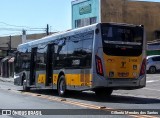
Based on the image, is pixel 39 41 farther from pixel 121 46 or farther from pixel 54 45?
pixel 121 46

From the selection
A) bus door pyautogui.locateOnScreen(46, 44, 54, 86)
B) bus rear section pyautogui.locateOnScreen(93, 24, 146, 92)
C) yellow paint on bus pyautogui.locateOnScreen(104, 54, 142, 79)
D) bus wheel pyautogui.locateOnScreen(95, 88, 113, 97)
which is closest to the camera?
bus rear section pyautogui.locateOnScreen(93, 24, 146, 92)

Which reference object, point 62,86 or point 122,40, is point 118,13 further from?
point 122,40

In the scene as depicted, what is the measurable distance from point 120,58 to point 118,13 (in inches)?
1518

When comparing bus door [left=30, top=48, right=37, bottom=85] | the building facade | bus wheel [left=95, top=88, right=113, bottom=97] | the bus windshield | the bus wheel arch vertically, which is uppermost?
the building facade

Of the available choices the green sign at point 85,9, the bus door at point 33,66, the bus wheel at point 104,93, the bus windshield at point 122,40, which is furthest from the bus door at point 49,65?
the green sign at point 85,9

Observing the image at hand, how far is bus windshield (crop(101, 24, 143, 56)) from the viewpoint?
688 inches

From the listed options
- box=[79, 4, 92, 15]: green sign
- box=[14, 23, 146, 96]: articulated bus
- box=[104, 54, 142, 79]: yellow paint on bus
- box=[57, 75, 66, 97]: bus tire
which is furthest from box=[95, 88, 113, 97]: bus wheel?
box=[79, 4, 92, 15]: green sign

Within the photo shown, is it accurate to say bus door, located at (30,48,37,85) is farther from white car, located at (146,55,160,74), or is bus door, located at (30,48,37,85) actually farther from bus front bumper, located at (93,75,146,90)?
white car, located at (146,55,160,74)

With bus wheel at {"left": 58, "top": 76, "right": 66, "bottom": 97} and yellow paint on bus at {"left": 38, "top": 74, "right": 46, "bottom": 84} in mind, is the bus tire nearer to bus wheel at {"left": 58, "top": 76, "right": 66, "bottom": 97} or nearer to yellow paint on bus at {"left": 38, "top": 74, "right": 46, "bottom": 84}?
bus wheel at {"left": 58, "top": 76, "right": 66, "bottom": 97}

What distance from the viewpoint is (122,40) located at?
58.2 ft

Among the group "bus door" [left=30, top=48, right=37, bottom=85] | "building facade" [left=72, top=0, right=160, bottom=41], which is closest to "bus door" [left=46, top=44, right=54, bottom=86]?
"bus door" [left=30, top=48, right=37, bottom=85]

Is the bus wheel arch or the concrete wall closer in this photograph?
the bus wheel arch

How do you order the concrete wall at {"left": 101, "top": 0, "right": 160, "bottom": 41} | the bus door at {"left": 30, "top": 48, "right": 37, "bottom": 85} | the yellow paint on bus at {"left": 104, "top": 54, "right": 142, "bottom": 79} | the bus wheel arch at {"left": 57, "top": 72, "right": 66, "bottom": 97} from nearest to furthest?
1. the yellow paint on bus at {"left": 104, "top": 54, "right": 142, "bottom": 79}
2. the bus wheel arch at {"left": 57, "top": 72, "right": 66, "bottom": 97}
3. the bus door at {"left": 30, "top": 48, "right": 37, "bottom": 85}
4. the concrete wall at {"left": 101, "top": 0, "right": 160, "bottom": 41}

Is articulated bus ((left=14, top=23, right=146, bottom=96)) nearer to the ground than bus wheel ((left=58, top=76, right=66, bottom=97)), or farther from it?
farther from it
